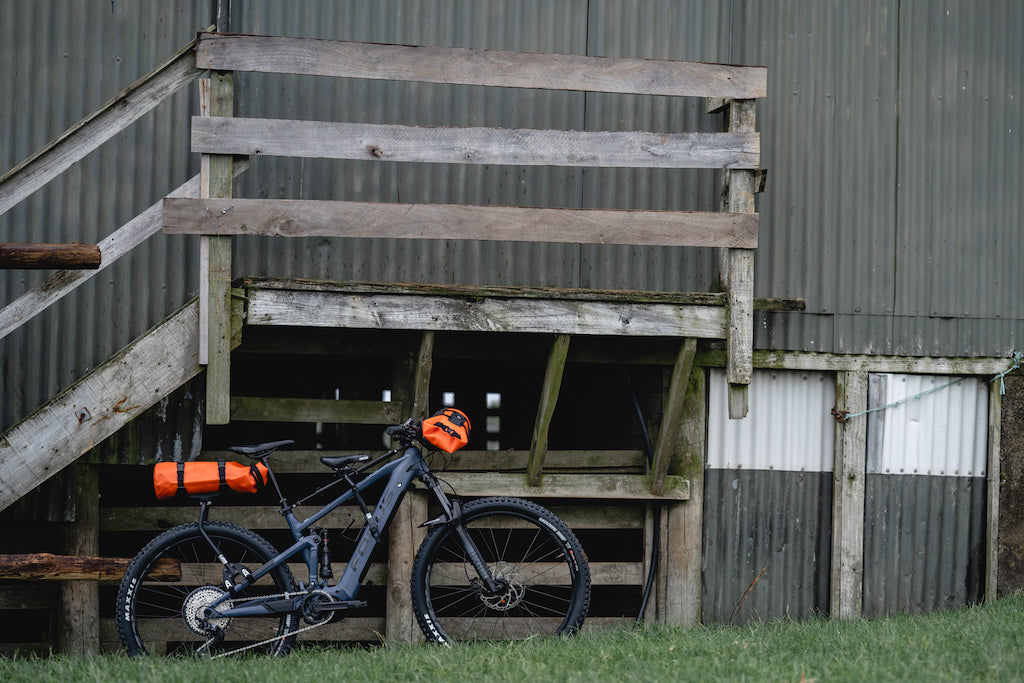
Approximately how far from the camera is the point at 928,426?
7.50 metres

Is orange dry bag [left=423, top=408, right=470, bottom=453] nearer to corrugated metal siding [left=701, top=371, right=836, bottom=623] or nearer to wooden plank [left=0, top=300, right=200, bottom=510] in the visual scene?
wooden plank [left=0, top=300, right=200, bottom=510]

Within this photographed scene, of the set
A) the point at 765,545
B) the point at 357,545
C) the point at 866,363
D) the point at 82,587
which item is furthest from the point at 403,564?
the point at 866,363

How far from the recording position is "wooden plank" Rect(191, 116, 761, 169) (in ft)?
18.8

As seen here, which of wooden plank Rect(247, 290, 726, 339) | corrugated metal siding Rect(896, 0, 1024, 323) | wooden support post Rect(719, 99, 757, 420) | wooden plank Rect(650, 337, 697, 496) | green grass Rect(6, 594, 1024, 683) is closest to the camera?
green grass Rect(6, 594, 1024, 683)

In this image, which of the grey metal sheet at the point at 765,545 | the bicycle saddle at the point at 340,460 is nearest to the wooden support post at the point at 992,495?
the grey metal sheet at the point at 765,545

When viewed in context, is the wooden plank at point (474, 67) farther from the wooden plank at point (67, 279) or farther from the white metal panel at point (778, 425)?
the white metal panel at point (778, 425)

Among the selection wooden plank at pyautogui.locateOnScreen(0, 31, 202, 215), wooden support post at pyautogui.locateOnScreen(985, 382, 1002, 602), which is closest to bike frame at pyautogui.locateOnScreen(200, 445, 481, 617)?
wooden plank at pyautogui.locateOnScreen(0, 31, 202, 215)

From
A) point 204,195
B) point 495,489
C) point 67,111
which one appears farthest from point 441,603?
point 67,111

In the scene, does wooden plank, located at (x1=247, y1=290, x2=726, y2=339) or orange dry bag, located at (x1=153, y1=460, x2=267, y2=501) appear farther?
wooden plank, located at (x1=247, y1=290, x2=726, y2=339)

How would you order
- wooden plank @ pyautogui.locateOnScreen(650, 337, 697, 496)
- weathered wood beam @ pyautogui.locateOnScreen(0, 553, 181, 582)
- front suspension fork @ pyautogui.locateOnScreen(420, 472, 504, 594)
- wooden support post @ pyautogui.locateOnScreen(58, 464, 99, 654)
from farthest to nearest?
wooden support post @ pyautogui.locateOnScreen(58, 464, 99, 654) < wooden plank @ pyautogui.locateOnScreen(650, 337, 697, 496) < front suspension fork @ pyautogui.locateOnScreen(420, 472, 504, 594) < weathered wood beam @ pyautogui.locateOnScreen(0, 553, 181, 582)

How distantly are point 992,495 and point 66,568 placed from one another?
595 centimetres

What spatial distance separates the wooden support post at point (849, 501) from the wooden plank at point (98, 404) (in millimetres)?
4295

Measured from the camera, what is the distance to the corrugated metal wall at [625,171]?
6746 millimetres

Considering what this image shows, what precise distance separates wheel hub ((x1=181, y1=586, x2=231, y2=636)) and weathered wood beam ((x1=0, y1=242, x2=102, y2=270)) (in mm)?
1766
